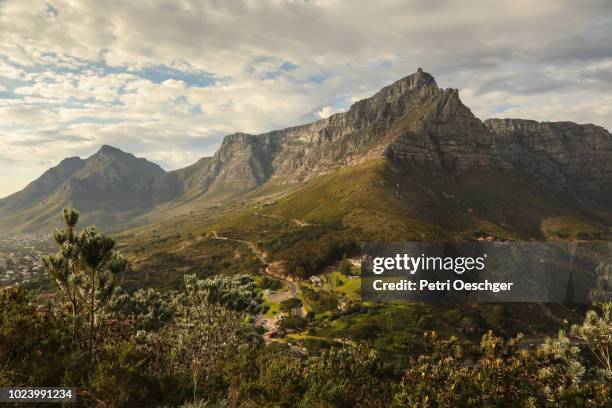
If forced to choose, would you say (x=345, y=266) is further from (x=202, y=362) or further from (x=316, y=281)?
(x=202, y=362)

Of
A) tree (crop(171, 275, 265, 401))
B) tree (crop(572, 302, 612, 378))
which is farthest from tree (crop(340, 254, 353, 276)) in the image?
tree (crop(572, 302, 612, 378))

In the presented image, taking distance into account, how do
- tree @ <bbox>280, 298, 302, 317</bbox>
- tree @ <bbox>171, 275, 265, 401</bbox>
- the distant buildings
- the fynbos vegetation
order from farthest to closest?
the distant buildings
tree @ <bbox>280, 298, 302, 317</bbox>
tree @ <bbox>171, 275, 265, 401</bbox>
the fynbos vegetation

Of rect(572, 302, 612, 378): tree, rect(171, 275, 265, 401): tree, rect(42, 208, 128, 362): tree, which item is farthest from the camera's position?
rect(171, 275, 265, 401): tree

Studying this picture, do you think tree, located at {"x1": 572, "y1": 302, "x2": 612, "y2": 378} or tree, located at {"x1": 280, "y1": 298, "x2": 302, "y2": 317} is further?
tree, located at {"x1": 280, "y1": 298, "x2": 302, "y2": 317}

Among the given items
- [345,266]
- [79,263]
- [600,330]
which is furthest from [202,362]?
[345,266]

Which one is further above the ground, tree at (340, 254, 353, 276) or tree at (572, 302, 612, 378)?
tree at (572, 302, 612, 378)

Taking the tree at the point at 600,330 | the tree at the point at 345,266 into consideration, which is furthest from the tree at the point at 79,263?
the tree at the point at 345,266

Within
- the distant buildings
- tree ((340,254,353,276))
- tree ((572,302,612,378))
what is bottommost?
the distant buildings

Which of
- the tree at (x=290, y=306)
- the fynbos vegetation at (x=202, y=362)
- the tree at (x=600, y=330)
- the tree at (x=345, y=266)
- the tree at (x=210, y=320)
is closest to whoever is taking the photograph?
the fynbos vegetation at (x=202, y=362)

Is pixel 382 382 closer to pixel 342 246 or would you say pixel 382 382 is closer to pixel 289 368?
pixel 289 368

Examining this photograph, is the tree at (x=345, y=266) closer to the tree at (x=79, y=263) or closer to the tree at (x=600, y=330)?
the tree at (x=600, y=330)

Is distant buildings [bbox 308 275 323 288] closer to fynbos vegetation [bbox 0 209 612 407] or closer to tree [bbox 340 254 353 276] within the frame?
tree [bbox 340 254 353 276]

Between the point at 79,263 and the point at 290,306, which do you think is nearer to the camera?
the point at 79,263

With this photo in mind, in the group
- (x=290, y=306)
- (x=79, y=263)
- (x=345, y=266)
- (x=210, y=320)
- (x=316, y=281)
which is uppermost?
(x=79, y=263)
